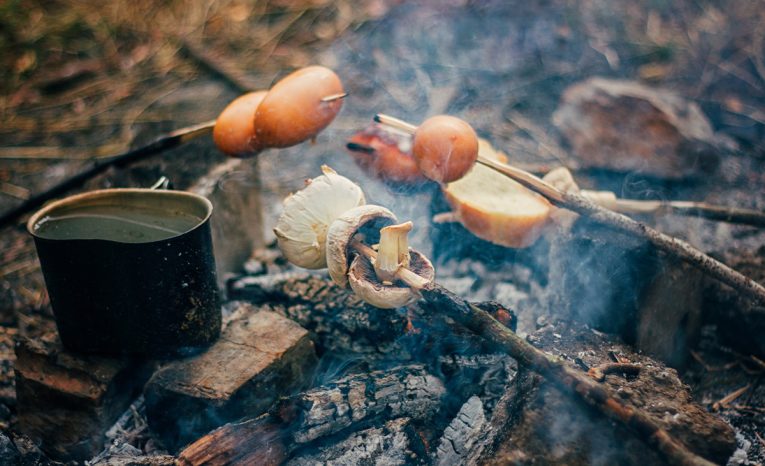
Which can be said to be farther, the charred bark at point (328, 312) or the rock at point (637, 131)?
the rock at point (637, 131)

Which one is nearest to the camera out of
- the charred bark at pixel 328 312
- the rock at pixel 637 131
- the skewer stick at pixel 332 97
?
the charred bark at pixel 328 312

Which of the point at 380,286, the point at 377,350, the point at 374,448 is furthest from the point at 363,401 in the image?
the point at 380,286

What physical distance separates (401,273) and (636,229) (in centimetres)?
115

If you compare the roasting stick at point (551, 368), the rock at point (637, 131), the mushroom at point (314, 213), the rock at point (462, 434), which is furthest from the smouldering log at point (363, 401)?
the rock at point (637, 131)

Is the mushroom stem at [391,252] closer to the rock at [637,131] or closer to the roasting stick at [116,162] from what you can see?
the roasting stick at [116,162]

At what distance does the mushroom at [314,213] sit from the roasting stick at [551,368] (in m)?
0.18

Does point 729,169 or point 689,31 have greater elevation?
point 689,31

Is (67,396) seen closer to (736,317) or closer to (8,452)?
(8,452)

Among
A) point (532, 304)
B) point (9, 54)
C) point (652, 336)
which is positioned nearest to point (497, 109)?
point (532, 304)

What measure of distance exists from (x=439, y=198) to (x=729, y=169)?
2595 mm

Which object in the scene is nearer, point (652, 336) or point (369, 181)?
point (652, 336)

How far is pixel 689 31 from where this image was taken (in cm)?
595

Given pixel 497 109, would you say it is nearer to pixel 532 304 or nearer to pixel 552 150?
pixel 552 150

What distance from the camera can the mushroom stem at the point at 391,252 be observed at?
6.37 feet
